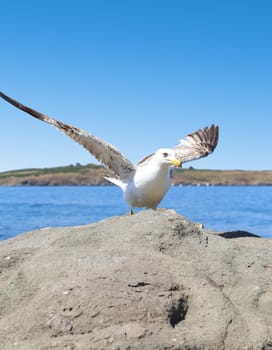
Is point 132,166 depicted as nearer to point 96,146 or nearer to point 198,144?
point 96,146

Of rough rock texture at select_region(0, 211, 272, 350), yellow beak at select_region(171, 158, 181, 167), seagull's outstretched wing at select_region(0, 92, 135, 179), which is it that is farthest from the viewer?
seagull's outstretched wing at select_region(0, 92, 135, 179)

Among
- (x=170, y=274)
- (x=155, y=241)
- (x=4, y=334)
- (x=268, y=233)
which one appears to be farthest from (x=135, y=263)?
(x=268, y=233)

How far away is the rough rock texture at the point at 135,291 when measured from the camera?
212 inches

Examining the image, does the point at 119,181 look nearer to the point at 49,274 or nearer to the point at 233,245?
the point at 233,245

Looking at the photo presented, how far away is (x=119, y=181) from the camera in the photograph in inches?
435

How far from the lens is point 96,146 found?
1066 cm

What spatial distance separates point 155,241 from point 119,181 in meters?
4.27

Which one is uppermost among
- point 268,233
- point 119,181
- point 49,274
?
point 119,181

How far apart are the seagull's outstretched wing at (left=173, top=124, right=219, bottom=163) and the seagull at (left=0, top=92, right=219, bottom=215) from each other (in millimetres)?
1256

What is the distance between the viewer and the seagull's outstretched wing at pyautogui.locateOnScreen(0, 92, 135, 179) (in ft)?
34.0

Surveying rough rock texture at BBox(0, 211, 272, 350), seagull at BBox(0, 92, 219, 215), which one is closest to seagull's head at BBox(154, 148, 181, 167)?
seagull at BBox(0, 92, 219, 215)

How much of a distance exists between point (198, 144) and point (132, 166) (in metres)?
2.81

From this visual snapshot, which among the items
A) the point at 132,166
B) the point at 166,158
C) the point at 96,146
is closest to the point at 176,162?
the point at 166,158

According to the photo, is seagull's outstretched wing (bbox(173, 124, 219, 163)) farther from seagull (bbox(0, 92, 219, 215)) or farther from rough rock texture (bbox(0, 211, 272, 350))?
rough rock texture (bbox(0, 211, 272, 350))
